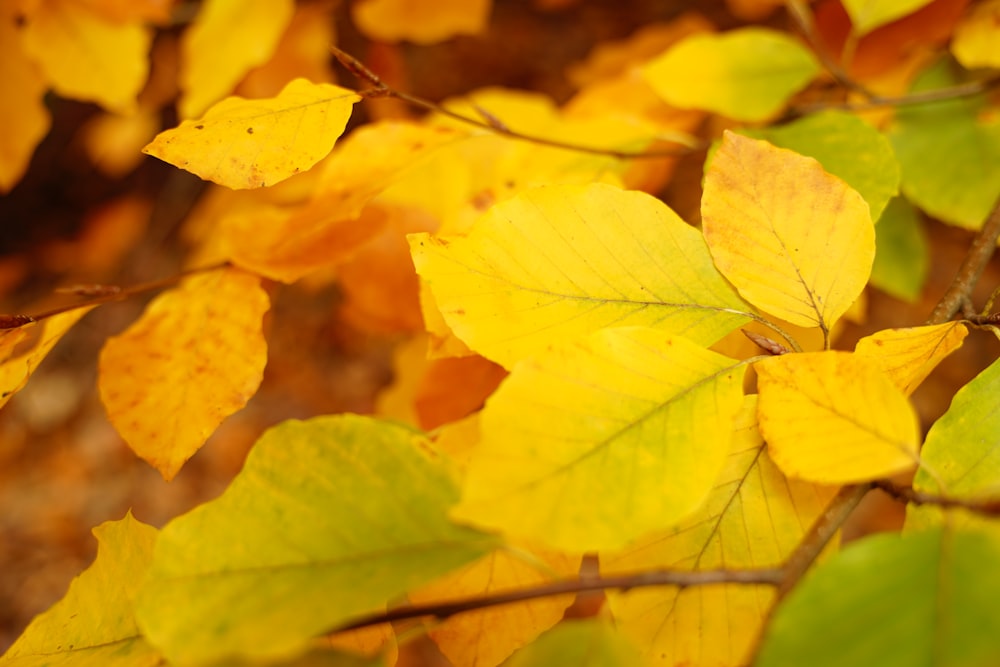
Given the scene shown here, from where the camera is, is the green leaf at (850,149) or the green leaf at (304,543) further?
the green leaf at (850,149)

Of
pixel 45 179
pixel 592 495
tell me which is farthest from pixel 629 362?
pixel 45 179

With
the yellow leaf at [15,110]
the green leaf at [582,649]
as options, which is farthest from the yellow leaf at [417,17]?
the green leaf at [582,649]

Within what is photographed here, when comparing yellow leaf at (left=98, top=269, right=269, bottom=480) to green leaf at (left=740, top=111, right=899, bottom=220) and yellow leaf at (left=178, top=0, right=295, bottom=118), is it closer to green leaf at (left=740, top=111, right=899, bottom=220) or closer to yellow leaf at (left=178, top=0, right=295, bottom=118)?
yellow leaf at (left=178, top=0, right=295, bottom=118)

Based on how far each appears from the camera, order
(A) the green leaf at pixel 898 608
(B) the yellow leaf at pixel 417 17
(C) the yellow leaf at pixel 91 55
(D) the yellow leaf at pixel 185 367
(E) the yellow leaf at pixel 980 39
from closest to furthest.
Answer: (A) the green leaf at pixel 898 608
(D) the yellow leaf at pixel 185 367
(E) the yellow leaf at pixel 980 39
(C) the yellow leaf at pixel 91 55
(B) the yellow leaf at pixel 417 17

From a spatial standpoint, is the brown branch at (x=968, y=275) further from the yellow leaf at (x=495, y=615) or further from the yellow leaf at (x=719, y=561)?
the yellow leaf at (x=495, y=615)

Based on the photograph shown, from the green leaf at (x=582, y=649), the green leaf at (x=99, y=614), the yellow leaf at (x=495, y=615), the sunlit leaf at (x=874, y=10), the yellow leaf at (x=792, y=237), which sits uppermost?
the sunlit leaf at (x=874, y=10)

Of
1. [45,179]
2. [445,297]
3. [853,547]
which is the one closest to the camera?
[853,547]

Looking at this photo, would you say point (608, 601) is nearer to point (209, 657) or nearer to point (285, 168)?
point (209, 657)
